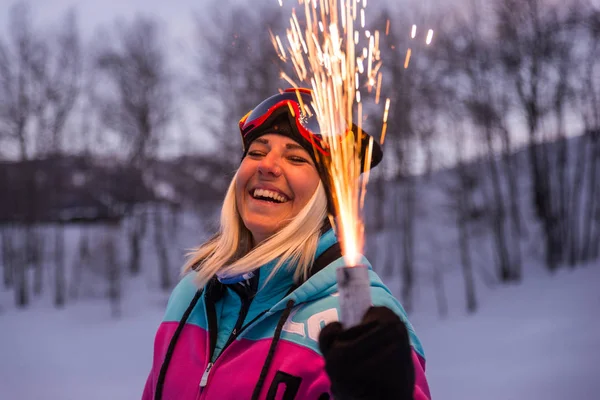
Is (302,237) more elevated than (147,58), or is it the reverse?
(147,58)

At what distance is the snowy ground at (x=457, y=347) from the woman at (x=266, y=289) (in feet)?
23.8

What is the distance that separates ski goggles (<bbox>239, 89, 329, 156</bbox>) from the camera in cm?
209

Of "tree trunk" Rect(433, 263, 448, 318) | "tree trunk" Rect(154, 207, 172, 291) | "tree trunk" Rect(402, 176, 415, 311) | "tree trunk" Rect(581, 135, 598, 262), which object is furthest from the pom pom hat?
"tree trunk" Rect(154, 207, 172, 291)

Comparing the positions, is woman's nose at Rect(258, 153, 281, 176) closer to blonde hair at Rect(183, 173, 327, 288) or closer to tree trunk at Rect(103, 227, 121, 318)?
blonde hair at Rect(183, 173, 327, 288)

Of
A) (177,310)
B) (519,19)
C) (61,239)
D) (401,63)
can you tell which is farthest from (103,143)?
(177,310)

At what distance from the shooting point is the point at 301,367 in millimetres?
1686

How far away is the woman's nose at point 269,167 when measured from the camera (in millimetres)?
2008

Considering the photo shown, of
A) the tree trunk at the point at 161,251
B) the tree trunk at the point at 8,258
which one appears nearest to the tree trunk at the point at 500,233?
the tree trunk at the point at 161,251

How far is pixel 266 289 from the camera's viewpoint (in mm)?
1940

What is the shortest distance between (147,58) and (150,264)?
33.4ft

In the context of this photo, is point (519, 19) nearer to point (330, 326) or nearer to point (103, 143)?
Answer: point (103, 143)

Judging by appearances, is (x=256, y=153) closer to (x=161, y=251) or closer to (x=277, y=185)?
(x=277, y=185)

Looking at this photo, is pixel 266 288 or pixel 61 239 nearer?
pixel 266 288

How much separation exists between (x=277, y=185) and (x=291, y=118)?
13.2 inches
